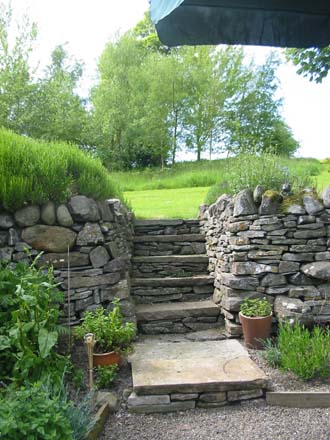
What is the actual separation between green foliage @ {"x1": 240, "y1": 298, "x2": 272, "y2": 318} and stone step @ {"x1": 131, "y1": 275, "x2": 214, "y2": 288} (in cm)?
90

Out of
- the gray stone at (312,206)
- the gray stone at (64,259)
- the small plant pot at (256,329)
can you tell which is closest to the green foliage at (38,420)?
the gray stone at (64,259)

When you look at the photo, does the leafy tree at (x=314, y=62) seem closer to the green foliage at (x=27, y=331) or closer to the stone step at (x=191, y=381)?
the stone step at (x=191, y=381)

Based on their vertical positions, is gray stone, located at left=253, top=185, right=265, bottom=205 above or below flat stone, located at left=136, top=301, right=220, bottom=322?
above

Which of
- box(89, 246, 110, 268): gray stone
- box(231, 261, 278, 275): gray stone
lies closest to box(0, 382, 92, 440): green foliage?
box(89, 246, 110, 268): gray stone

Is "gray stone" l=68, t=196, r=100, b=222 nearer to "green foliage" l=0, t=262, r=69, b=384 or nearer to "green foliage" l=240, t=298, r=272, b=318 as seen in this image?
"green foliage" l=0, t=262, r=69, b=384

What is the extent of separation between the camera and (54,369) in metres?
3.09

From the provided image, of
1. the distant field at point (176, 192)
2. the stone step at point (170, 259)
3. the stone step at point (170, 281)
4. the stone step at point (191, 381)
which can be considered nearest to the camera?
the stone step at point (191, 381)

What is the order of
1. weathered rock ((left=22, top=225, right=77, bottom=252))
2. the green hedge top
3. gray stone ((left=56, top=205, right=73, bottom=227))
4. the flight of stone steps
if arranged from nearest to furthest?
the green hedge top, weathered rock ((left=22, top=225, right=77, bottom=252)), gray stone ((left=56, top=205, right=73, bottom=227)), the flight of stone steps

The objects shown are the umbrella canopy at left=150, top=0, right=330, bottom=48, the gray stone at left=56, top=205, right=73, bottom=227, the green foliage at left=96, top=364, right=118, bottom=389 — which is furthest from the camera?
the gray stone at left=56, top=205, right=73, bottom=227

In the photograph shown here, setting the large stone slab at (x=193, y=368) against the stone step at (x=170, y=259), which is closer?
the large stone slab at (x=193, y=368)

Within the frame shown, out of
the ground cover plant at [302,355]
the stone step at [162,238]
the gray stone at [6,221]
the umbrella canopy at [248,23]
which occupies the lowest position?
the ground cover plant at [302,355]

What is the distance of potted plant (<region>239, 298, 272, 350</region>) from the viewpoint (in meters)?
4.06

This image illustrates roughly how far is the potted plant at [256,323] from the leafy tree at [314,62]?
2.93 meters

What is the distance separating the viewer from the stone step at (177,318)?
4520 mm
